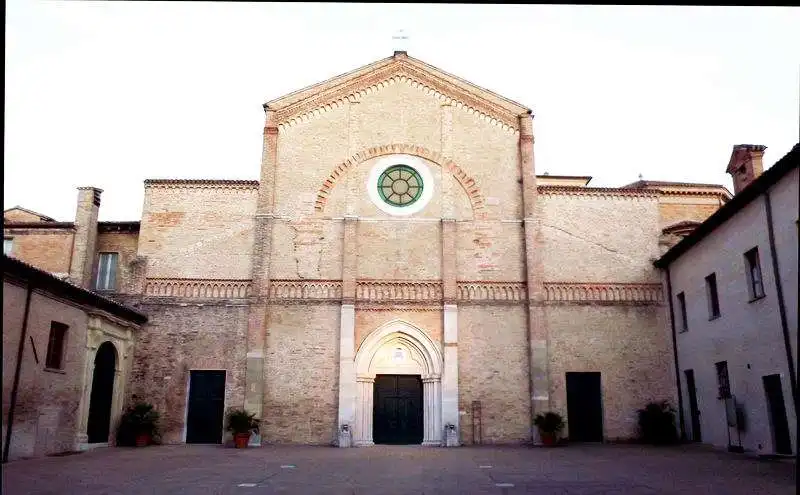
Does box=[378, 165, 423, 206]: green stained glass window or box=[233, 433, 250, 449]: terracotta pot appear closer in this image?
box=[233, 433, 250, 449]: terracotta pot

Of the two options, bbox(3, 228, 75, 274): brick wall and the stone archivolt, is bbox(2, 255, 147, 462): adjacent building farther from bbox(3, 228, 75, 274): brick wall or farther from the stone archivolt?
bbox(3, 228, 75, 274): brick wall

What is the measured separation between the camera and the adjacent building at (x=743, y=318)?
14.2 meters

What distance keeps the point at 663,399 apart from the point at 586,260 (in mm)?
5070

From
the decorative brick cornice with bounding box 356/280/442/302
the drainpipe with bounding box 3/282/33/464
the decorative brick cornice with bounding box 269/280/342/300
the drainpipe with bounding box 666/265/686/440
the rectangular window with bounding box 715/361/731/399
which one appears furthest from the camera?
the decorative brick cornice with bounding box 356/280/442/302

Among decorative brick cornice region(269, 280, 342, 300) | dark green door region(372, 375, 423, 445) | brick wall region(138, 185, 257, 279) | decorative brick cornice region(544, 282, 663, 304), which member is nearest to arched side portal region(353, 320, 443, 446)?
dark green door region(372, 375, 423, 445)

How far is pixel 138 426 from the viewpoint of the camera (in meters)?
19.0

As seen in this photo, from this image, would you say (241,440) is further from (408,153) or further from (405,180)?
(408,153)

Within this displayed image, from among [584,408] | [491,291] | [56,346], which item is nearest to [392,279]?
[491,291]

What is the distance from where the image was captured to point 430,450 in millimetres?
18234

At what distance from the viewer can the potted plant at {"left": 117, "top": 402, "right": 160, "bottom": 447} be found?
1897 centimetres

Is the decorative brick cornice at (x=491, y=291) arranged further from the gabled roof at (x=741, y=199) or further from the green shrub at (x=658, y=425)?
the green shrub at (x=658, y=425)

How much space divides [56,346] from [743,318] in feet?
57.5

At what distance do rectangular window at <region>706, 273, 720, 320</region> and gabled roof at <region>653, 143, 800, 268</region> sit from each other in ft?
4.07

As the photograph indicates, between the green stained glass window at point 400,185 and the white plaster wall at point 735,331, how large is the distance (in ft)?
29.5
